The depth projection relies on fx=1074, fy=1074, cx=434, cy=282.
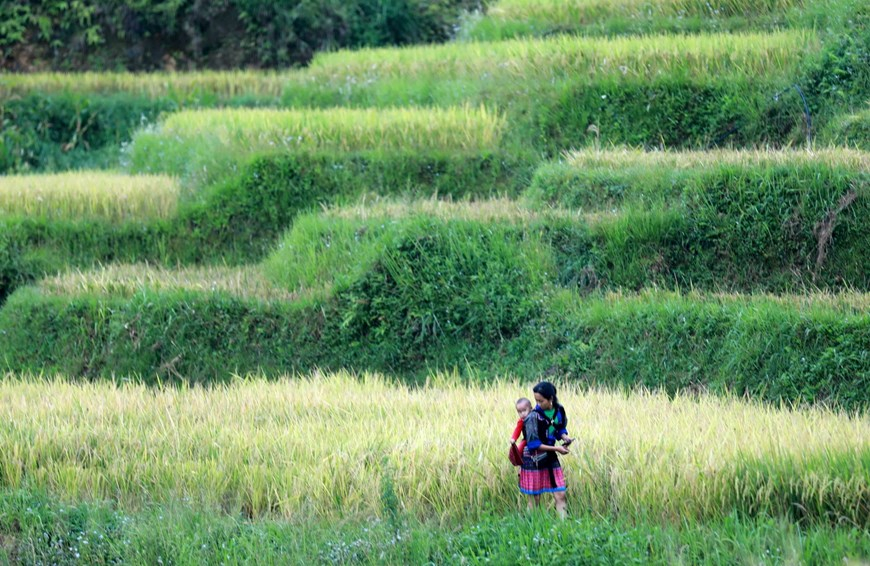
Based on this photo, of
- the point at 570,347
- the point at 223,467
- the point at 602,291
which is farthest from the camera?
the point at 602,291

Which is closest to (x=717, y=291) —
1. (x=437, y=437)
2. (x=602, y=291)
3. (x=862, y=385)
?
(x=602, y=291)

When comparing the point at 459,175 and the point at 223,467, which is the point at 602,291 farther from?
the point at 223,467

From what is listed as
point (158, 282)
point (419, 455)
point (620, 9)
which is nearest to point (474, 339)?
point (158, 282)

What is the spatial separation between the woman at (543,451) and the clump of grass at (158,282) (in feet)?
12.7

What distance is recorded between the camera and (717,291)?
7.56 metres

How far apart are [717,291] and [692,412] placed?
220 cm

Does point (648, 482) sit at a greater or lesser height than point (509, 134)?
lesser

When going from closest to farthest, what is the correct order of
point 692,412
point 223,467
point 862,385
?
point 223,467 < point 692,412 < point 862,385

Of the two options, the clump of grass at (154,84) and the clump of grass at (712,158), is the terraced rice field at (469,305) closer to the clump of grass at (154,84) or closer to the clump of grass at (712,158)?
the clump of grass at (712,158)

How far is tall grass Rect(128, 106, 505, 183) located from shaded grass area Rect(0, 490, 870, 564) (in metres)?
5.53

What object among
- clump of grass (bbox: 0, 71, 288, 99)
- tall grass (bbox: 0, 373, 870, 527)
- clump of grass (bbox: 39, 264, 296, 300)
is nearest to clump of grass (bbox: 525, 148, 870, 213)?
tall grass (bbox: 0, 373, 870, 527)

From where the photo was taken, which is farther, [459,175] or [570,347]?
[459,175]

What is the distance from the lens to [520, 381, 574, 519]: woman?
14.7 ft

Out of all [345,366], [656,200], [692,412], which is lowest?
[345,366]
